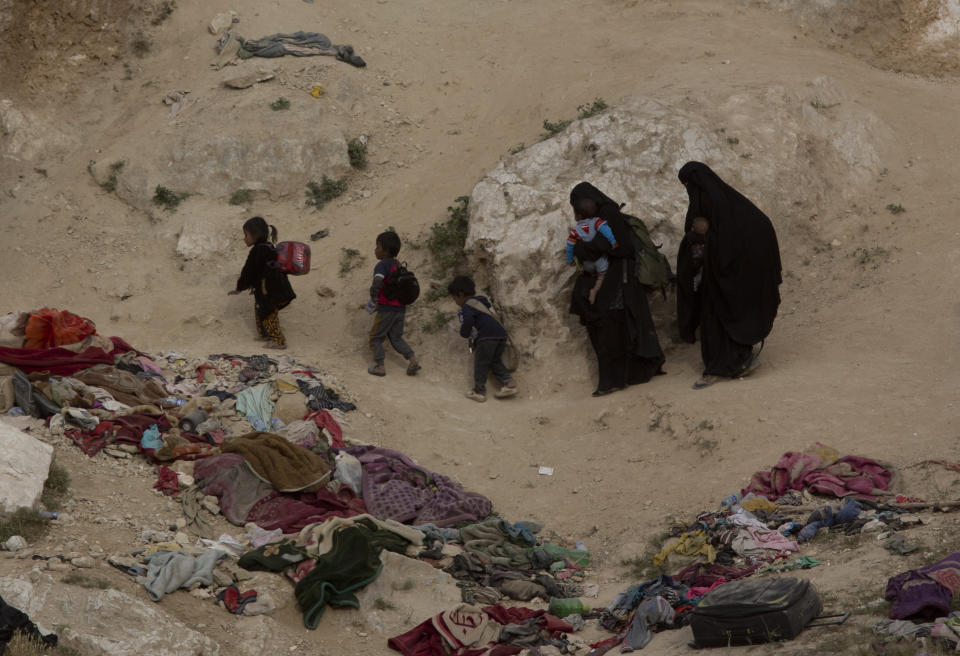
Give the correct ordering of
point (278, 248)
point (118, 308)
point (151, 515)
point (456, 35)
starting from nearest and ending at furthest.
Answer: point (151, 515) → point (278, 248) → point (118, 308) → point (456, 35)

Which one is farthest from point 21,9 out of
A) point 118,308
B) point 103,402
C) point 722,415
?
point 722,415

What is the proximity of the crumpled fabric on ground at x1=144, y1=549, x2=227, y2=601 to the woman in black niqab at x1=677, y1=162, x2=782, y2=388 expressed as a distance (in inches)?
186

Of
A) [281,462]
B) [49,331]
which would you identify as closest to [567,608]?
[281,462]

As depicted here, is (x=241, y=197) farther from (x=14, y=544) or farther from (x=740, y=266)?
(x=14, y=544)

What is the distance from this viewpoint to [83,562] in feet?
19.4

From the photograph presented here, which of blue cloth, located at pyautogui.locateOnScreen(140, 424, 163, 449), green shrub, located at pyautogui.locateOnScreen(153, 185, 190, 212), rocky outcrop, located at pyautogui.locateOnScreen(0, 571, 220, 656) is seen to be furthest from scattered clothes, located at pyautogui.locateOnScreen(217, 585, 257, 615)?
green shrub, located at pyautogui.locateOnScreen(153, 185, 190, 212)

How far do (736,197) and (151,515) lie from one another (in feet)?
18.1

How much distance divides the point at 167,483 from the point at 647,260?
465 cm

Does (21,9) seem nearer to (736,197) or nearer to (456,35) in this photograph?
(456,35)

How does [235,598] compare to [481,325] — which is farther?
[481,325]

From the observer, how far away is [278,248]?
10.5m

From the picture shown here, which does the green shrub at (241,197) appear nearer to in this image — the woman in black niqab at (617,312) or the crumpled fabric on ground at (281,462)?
the woman in black niqab at (617,312)

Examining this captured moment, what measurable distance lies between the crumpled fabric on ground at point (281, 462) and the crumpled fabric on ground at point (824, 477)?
303cm

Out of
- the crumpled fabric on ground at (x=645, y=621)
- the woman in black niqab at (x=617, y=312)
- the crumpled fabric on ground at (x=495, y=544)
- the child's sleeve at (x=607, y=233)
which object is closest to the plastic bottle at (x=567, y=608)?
the crumpled fabric on ground at (x=645, y=621)
